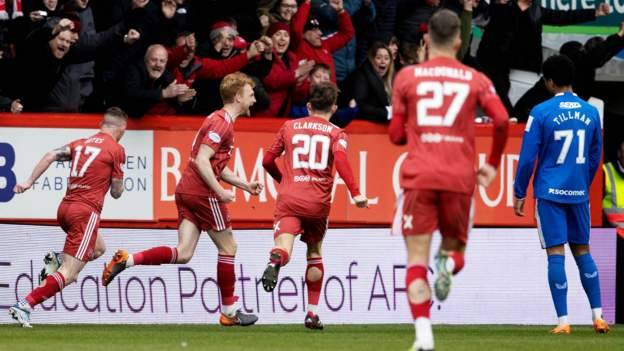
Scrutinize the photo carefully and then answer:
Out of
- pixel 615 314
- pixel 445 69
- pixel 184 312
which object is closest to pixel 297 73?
pixel 184 312

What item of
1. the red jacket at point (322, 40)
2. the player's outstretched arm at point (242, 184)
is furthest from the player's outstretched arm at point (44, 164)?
the red jacket at point (322, 40)

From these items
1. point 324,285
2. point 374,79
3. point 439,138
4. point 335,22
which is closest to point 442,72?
point 439,138

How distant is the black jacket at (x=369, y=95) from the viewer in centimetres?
1698

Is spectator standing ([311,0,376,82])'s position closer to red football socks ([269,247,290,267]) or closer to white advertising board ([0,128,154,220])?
white advertising board ([0,128,154,220])

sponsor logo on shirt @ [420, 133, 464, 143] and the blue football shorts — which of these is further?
the blue football shorts

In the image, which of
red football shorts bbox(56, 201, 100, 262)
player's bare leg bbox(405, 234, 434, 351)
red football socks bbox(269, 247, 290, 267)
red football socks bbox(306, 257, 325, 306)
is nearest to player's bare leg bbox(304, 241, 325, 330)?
red football socks bbox(306, 257, 325, 306)

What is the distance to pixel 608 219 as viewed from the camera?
17.8 meters

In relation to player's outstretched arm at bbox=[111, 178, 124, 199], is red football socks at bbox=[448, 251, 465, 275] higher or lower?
lower

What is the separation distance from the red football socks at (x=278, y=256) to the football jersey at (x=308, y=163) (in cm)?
48

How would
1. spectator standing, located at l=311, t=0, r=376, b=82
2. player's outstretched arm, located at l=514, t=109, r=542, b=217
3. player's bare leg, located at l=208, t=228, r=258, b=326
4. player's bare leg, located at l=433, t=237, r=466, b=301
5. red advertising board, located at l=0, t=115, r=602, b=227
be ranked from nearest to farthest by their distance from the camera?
player's bare leg, located at l=433, t=237, r=466, b=301, player's outstretched arm, located at l=514, t=109, r=542, b=217, player's bare leg, located at l=208, t=228, r=258, b=326, red advertising board, located at l=0, t=115, r=602, b=227, spectator standing, located at l=311, t=0, r=376, b=82

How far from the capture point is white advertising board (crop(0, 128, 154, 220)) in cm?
1611

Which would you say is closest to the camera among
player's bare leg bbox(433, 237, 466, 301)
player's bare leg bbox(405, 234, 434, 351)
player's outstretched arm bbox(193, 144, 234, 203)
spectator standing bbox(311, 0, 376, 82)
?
player's bare leg bbox(405, 234, 434, 351)

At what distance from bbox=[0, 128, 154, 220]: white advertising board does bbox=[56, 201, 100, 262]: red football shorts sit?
84.5 inches

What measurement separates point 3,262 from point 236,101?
140 inches
